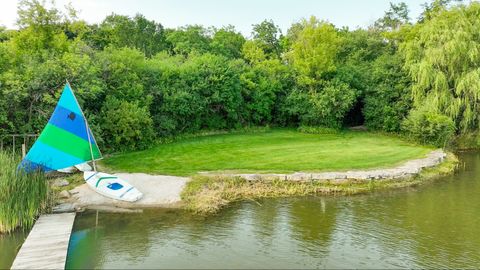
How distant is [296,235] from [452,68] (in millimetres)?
22136

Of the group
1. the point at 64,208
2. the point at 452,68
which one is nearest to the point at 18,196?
the point at 64,208

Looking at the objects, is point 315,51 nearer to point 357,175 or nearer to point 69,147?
point 357,175

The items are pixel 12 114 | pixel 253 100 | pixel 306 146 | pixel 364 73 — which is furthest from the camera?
pixel 364 73

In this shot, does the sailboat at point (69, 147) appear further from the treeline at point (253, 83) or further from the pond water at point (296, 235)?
the treeline at point (253, 83)

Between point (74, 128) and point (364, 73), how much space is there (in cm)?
2637

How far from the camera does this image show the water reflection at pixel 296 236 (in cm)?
1235

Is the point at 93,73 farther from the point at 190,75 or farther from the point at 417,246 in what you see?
the point at 417,246

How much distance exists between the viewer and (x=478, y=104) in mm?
29875

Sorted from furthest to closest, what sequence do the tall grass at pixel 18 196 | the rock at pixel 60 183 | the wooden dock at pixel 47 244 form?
the rock at pixel 60 183, the tall grass at pixel 18 196, the wooden dock at pixel 47 244

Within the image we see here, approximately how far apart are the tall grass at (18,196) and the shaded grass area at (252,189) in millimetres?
5366

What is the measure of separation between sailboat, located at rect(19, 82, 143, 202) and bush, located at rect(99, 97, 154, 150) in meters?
5.35

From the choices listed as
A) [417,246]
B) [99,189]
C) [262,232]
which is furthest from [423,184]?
[99,189]

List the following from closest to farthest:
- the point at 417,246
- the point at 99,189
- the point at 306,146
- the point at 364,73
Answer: the point at 417,246
the point at 99,189
the point at 306,146
the point at 364,73

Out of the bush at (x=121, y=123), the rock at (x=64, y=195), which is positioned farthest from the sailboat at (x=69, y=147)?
the bush at (x=121, y=123)
